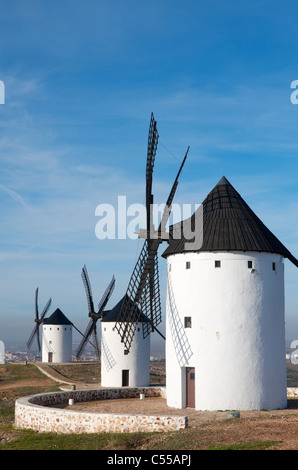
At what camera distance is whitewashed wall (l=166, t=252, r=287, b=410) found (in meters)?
23.1

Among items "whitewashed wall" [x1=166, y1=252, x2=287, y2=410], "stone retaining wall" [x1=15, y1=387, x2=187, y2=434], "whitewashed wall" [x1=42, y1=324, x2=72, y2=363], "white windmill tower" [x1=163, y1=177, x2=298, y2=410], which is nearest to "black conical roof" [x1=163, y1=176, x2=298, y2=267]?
"white windmill tower" [x1=163, y1=177, x2=298, y2=410]

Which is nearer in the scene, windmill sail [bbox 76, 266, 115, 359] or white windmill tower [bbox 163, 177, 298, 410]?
white windmill tower [bbox 163, 177, 298, 410]

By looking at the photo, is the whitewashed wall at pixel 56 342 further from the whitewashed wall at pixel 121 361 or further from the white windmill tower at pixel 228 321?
the white windmill tower at pixel 228 321

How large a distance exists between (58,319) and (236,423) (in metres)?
46.9

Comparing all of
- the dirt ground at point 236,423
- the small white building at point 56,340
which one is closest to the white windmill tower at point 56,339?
the small white building at point 56,340

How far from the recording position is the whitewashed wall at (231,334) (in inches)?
910

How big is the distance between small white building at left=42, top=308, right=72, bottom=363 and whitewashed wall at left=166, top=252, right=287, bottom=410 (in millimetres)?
39786

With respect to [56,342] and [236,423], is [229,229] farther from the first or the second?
[56,342]

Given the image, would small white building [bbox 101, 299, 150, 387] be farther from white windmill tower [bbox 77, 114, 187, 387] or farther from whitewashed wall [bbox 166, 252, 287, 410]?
whitewashed wall [bbox 166, 252, 287, 410]

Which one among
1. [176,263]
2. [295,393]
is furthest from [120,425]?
[295,393]

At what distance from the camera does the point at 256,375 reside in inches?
918

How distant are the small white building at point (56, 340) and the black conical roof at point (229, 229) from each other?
1556 inches

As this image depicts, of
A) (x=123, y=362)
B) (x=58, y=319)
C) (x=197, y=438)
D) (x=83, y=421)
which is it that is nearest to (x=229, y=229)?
(x=83, y=421)

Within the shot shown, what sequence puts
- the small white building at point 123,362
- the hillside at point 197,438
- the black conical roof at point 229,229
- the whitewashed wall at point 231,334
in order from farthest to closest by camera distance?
the small white building at point 123,362 < the black conical roof at point 229,229 < the whitewashed wall at point 231,334 < the hillside at point 197,438
